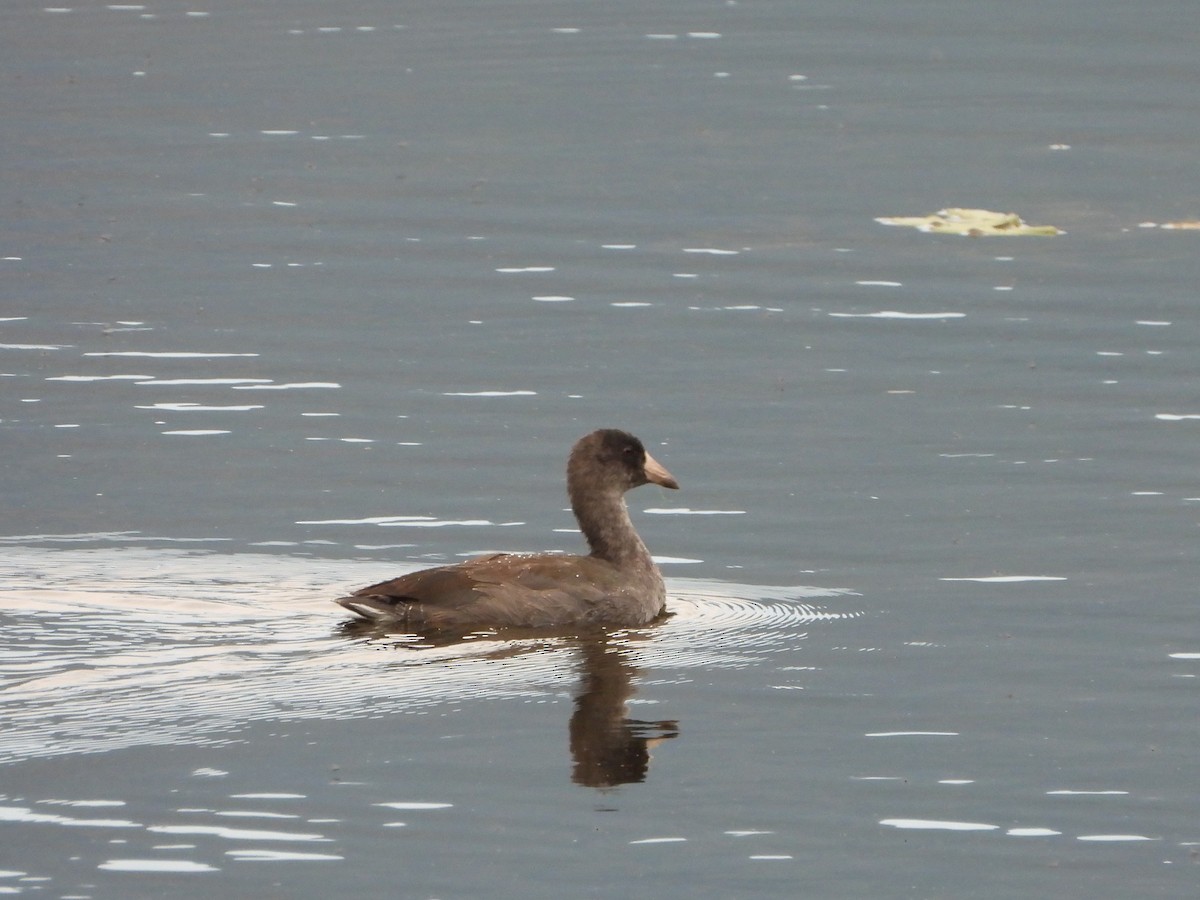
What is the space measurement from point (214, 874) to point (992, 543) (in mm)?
6622

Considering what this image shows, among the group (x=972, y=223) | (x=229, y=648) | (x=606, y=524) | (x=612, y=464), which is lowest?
(x=229, y=648)

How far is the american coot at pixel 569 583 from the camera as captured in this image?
12719 mm

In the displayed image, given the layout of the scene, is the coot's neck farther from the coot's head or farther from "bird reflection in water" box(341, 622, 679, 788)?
"bird reflection in water" box(341, 622, 679, 788)

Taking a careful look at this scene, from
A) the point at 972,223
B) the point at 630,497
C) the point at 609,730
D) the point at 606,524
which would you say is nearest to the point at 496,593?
the point at 606,524

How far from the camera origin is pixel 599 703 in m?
11.6

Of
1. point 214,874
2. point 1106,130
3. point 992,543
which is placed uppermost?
point 1106,130

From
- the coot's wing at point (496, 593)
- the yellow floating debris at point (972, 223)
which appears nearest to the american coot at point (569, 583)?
the coot's wing at point (496, 593)

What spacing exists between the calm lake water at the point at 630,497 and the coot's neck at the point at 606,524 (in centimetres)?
41

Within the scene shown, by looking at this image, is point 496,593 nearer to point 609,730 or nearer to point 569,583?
point 569,583

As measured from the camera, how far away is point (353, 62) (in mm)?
41875

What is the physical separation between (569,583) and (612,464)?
125 centimetres

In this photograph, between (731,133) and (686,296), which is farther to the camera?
(731,133)

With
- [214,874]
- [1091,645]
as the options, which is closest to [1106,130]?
[1091,645]

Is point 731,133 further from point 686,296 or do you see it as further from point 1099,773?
point 1099,773
